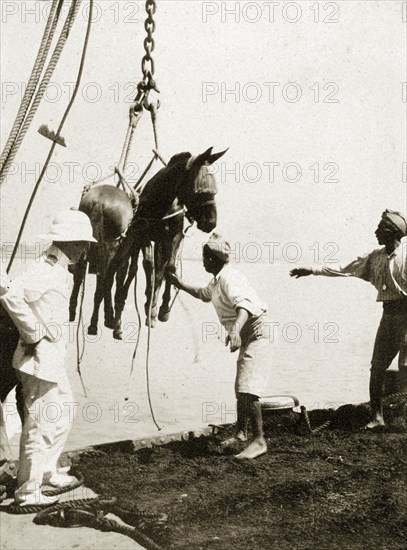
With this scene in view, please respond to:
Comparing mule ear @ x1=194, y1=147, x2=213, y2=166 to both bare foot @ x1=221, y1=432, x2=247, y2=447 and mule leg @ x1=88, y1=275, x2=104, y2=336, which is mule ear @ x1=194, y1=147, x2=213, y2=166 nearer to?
mule leg @ x1=88, y1=275, x2=104, y2=336

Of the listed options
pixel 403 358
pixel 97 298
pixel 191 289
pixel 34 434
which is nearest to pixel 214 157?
pixel 191 289

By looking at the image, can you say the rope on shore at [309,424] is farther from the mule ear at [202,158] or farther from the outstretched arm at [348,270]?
the mule ear at [202,158]

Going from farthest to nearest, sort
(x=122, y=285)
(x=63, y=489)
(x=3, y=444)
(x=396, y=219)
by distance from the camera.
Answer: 1. (x=396, y=219)
2. (x=122, y=285)
3. (x=3, y=444)
4. (x=63, y=489)

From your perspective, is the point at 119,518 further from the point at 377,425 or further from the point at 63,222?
the point at 377,425

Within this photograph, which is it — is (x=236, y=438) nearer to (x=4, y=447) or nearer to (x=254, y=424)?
(x=254, y=424)

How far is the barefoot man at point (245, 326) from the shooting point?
17.1ft

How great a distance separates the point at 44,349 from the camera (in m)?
3.96

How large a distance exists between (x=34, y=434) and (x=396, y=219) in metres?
3.45

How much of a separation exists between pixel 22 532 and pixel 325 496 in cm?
185

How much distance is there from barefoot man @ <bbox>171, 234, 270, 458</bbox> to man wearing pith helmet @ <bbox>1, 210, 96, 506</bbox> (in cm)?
142

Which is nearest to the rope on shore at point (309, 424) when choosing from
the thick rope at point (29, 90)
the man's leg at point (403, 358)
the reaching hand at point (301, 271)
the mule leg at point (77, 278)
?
the man's leg at point (403, 358)

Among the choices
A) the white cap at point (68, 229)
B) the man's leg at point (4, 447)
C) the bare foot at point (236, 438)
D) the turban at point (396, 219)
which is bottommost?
the bare foot at point (236, 438)

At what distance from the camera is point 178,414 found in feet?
25.9

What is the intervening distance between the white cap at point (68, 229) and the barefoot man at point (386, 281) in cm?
257
